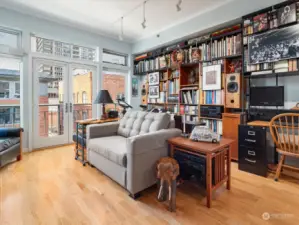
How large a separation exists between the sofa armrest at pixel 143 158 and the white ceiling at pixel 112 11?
242 cm

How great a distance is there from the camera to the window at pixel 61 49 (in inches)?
142

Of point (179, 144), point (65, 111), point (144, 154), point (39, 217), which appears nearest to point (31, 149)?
point (65, 111)

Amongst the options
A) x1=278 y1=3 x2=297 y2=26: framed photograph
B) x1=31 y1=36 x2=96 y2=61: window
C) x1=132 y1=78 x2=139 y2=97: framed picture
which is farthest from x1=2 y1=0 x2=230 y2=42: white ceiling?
x1=132 y1=78 x2=139 y2=97: framed picture

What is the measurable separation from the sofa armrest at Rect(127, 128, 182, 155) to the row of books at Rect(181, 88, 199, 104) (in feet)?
5.65

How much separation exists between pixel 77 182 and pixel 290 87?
3.29 meters

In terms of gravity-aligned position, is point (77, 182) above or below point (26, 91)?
below

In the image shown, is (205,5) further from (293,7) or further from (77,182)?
(77,182)

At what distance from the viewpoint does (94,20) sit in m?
3.67

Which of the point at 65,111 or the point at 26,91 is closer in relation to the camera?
the point at 26,91

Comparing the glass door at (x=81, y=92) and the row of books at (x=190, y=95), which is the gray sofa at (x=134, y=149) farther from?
the glass door at (x=81, y=92)

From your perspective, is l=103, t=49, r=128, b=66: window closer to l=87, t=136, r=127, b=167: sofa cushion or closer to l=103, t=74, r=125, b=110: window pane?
l=103, t=74, r=125, b=110: window pane

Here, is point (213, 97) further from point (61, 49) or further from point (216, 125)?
point (61, 49)

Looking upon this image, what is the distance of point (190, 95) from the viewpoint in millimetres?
3740

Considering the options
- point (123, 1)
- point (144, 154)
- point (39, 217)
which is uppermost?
point (123, 1)
